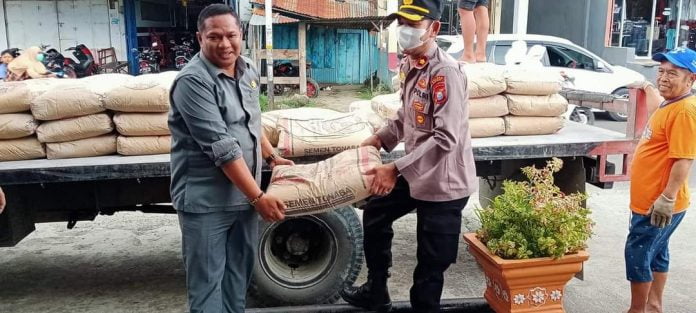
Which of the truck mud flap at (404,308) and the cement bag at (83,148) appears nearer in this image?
the truck mud flap at (404,308)

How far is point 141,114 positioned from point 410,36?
67.7 inches

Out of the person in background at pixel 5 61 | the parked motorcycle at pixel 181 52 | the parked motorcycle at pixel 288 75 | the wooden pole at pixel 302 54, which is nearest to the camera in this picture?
the person in background at pixel 5 61

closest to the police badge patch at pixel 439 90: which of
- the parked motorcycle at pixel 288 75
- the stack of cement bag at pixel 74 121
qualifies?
the stack of cement bag at pixel 74 121

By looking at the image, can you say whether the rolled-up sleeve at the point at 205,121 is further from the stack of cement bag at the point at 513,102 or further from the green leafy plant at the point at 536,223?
the stack of cement bag at the point at 513,102

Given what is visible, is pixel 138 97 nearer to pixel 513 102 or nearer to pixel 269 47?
pixel 513 102

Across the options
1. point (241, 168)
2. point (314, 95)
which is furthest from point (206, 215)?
point (314, 95)

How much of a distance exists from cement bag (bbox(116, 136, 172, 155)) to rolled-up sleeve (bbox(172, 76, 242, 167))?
1122mm

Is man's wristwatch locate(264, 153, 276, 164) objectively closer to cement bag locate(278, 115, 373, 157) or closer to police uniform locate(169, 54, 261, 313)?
cement bag locate(278, 115, 373, 157)

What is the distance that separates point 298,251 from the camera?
420 centimetres

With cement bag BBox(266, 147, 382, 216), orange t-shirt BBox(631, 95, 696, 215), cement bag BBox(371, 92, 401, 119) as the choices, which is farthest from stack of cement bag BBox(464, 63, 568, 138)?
cement bag BBox(266, 147, 382, 216)

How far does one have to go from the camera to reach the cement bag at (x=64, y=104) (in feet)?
11.9

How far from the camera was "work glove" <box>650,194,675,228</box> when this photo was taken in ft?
11.1

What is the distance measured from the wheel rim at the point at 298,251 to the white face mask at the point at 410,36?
1419 mm

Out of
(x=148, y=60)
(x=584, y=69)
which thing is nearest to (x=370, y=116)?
(x=584, y=69)
